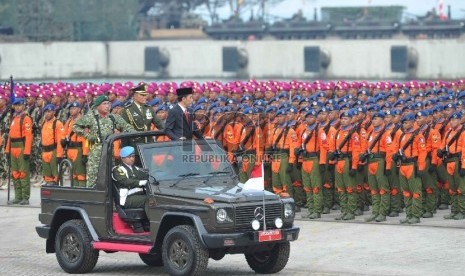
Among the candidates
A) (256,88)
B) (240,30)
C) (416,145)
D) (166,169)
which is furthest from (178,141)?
(240,30)

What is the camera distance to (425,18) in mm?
94062

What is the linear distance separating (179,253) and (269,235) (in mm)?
1072

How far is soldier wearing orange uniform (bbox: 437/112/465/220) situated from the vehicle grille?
6.69 meters

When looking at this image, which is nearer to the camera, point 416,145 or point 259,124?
point 416,145

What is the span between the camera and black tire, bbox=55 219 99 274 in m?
17.8

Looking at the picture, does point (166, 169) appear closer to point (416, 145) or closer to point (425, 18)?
point (416, 145)

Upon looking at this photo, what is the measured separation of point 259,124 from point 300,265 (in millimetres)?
7031

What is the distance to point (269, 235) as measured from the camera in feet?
54.7

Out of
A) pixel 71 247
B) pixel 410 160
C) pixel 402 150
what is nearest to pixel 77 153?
pixel 402 150

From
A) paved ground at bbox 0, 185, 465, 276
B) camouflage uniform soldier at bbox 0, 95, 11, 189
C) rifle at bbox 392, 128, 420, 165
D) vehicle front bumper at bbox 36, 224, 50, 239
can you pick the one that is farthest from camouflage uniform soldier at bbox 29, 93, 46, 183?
vehicle front bumper at bbox 36, 224, 50, 239

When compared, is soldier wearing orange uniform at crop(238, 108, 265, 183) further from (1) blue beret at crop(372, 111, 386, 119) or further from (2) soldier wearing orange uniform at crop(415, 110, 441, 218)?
(2) soldier wearing orange uniform at crop(415, 110, 441, 218)

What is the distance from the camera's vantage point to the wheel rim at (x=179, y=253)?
54.6 ft

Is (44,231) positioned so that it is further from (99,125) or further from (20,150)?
(20,150)

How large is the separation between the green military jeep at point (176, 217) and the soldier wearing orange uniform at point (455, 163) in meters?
6.23
